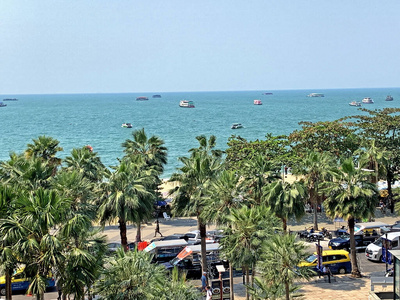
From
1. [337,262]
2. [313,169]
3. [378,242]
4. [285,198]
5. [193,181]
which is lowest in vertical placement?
[337,262]

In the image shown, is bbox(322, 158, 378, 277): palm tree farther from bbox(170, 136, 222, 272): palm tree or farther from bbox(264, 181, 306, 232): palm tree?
bbox(170, 136, 222, 272): palm tree

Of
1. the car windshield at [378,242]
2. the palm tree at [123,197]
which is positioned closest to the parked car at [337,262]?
the car windshield at [378,242]

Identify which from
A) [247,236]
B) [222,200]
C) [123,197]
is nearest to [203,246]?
[222,200]

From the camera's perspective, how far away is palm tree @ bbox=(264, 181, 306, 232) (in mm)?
28556

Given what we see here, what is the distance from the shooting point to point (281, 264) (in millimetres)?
18750

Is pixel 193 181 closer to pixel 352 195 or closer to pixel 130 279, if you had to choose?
pixel 352 195

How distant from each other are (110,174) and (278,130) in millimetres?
114859

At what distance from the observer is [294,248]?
754 inches

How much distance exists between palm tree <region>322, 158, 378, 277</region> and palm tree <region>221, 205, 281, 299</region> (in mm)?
7749

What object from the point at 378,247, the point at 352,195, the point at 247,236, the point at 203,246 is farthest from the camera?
the point at 378,247

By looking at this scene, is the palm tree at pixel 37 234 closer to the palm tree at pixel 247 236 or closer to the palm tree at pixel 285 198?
the palm tree at pixel 247 236

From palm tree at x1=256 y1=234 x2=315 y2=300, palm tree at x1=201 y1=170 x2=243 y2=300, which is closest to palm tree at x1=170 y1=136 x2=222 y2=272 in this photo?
palm tree at x1=201 y1=170 x2=243 y2=300

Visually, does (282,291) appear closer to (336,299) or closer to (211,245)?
(336,299)

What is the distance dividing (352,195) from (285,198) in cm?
380
